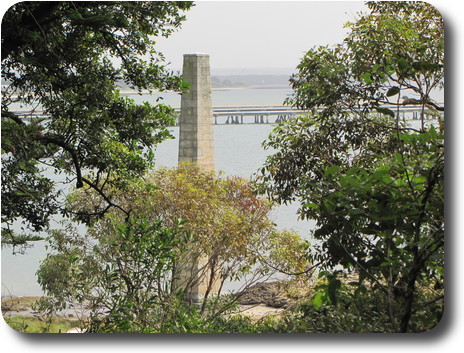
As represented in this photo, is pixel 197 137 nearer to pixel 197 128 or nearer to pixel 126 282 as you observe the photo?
pixel 197 128

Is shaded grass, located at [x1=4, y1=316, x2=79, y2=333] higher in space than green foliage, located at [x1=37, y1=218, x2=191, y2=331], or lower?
lower

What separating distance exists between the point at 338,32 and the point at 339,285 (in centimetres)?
188

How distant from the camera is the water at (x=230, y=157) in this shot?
4496mm

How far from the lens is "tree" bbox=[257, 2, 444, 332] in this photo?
327 centimetres

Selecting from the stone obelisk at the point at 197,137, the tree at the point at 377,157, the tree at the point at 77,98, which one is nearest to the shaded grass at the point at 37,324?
the tree at the point at 77,98

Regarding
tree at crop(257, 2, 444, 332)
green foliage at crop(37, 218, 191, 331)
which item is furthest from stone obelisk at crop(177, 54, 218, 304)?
green foliage at crop(37, 218, 191, 331)

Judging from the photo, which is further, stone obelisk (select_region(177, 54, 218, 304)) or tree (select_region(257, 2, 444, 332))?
stone obelisk (select_region(177, 54, 218, 304))

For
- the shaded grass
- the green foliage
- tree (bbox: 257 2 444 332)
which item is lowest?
the shaded grass

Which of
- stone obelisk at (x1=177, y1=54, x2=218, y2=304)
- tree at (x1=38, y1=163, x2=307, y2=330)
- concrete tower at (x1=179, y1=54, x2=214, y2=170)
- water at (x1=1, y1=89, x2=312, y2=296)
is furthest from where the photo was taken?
concrete tower at (x1=179, y1=54, x2=214, y2=170)

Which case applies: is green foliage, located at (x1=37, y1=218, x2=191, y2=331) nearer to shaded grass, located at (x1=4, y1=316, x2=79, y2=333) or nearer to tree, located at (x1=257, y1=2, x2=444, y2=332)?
shaded grass, located at (x1=4, y1=316, x2=79, y2=333)

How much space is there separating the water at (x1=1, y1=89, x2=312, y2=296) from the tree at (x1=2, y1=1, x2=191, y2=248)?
9.2 inches

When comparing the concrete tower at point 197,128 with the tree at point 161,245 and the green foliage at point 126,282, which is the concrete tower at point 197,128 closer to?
the tree at point 161,245

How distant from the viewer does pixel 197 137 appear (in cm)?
832

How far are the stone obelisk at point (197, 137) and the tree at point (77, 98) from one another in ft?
8.35
